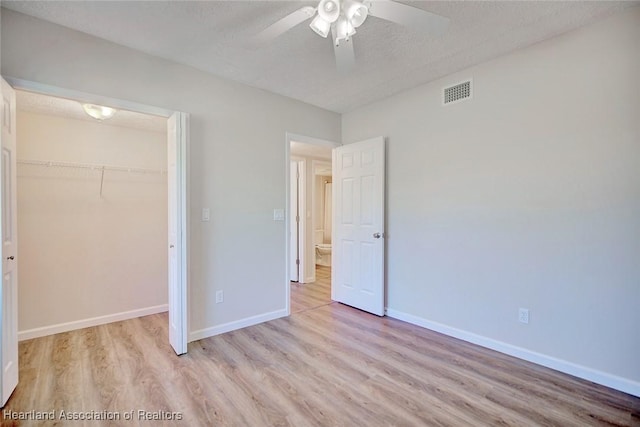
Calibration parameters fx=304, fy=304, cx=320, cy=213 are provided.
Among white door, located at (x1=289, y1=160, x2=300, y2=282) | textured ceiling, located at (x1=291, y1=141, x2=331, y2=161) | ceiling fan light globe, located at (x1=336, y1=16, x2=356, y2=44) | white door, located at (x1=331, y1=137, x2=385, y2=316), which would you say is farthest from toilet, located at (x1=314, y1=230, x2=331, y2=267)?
ceiling fan light globe, located at (x1=336, y1=16, x2=356, y2=44)

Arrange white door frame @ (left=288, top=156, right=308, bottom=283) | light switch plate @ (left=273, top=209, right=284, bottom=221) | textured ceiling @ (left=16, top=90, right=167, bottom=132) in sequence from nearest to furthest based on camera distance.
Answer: textured ceiling @ (left=16, top=90, right=167, bottom=132)
light switch plate @ (left=273, top=209, right=284, bottom=221)
white door frame @ (left=288, top=156, right=308, bottom=283)

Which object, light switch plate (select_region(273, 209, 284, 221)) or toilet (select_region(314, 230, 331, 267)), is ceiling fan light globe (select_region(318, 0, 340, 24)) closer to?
light switch plate (select_region(273, 209, 284, 221))

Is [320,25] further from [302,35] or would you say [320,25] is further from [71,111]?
[71,111]

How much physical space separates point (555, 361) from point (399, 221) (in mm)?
1763

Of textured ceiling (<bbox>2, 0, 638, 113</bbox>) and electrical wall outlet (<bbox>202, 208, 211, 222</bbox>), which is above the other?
textured ceiling (<bbox>2, 0, 638, 113</bbox>)

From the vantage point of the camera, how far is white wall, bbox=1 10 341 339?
2.17 m

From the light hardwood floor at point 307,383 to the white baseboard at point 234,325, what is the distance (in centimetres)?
8

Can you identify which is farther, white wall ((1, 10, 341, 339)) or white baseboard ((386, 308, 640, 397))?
white wall ((1, 10, 341, 339))

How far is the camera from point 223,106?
9.92 ft

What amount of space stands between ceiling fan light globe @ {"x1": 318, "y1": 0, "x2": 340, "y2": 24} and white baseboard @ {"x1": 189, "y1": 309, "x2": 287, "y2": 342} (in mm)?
2773

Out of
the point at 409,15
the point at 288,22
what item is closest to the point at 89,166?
the point at 288,22

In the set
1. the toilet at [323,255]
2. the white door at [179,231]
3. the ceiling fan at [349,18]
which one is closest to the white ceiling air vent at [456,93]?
the ceiling fan at [349,18]

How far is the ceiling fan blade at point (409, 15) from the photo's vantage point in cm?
154

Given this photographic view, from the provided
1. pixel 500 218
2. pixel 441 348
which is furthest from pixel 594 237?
pixel 441 348
